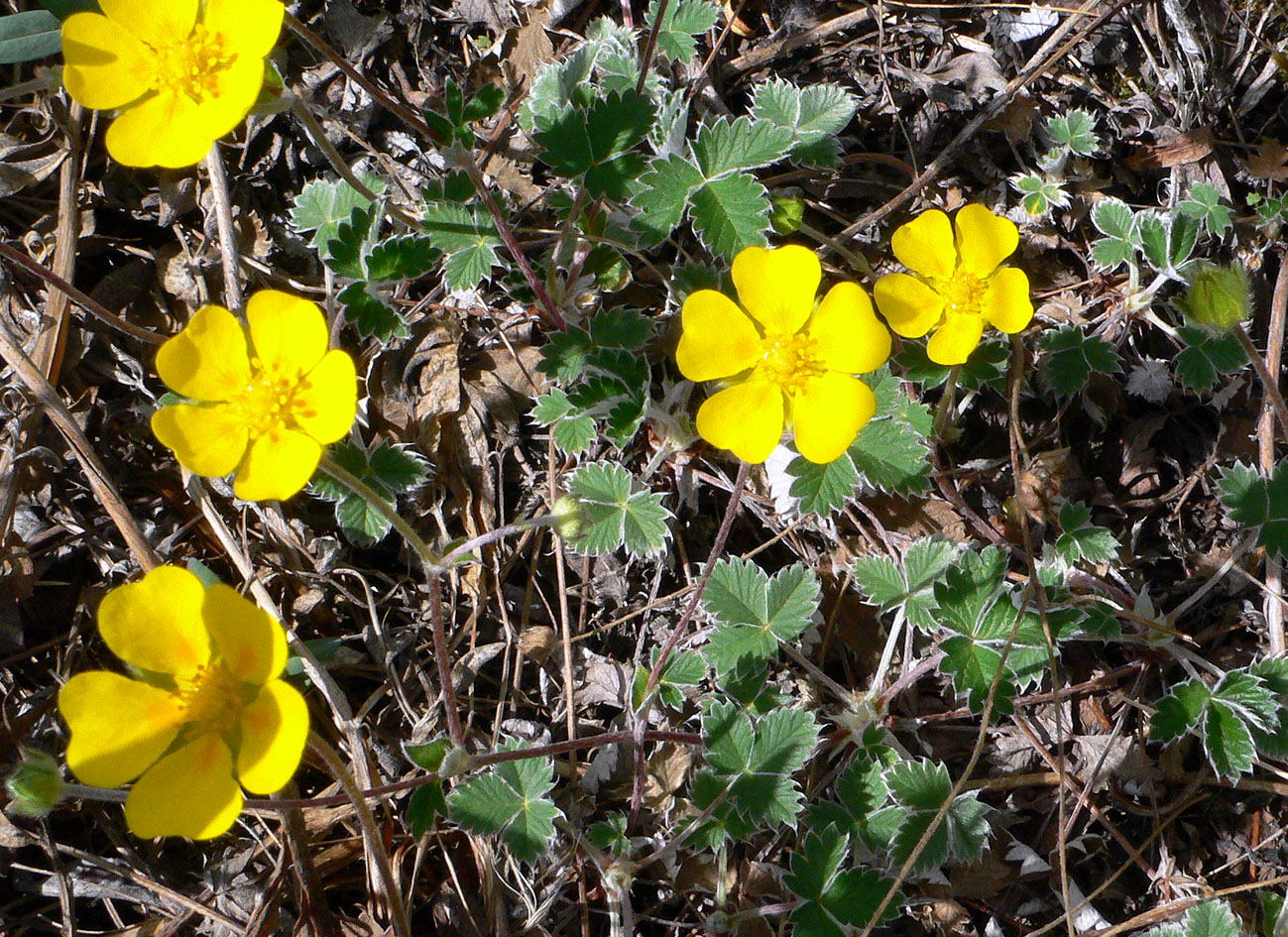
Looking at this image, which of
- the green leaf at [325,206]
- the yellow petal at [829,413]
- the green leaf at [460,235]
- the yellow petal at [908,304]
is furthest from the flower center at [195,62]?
the yellow petal at [908,304]

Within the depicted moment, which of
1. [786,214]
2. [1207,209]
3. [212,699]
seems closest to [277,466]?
[212,699]

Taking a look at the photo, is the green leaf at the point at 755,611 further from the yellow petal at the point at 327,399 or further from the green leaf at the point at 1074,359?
the yellow petal at the point at 327,399

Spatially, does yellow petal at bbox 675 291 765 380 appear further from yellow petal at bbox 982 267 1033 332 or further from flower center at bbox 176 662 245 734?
flower center at bbox 176 662 245 734

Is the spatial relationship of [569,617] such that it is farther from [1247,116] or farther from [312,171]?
[1247,116]

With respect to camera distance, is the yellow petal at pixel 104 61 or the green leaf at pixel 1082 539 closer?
the yellow petal at pixel 104 61

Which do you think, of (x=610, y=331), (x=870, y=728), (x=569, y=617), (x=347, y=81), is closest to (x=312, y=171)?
(x=347, y=81)

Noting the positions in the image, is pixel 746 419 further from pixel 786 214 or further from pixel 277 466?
pixel 277 466
